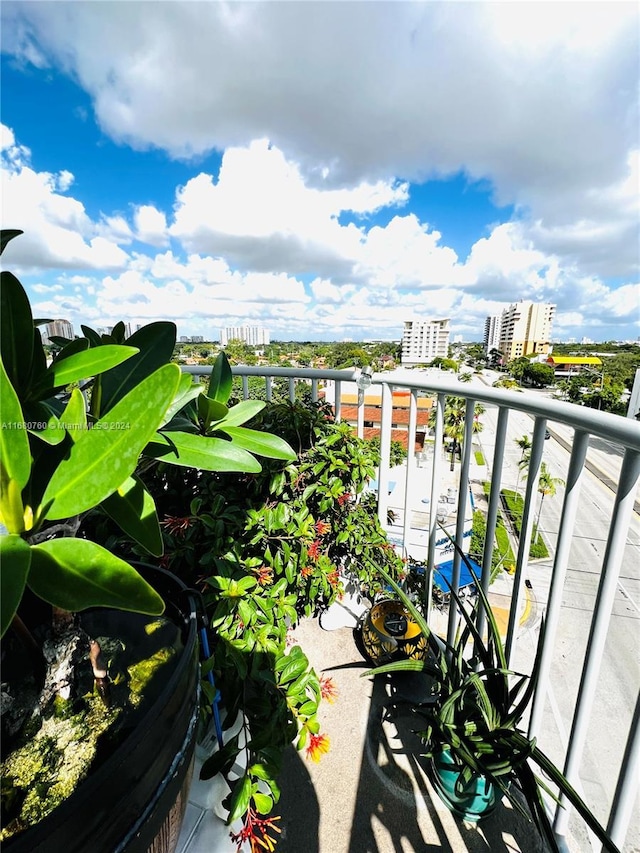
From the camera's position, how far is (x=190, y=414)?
2.67 ft

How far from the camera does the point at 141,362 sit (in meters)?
0.65

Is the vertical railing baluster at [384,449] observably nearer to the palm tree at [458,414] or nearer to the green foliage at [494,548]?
the palm tree at [458,414]

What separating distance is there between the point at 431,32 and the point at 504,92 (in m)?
0.67

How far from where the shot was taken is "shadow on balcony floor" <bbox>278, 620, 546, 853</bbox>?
99 centimetres

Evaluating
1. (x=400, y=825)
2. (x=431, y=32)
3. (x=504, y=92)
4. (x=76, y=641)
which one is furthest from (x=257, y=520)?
(x=504, y=92)

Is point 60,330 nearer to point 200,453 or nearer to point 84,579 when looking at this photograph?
point 200,453

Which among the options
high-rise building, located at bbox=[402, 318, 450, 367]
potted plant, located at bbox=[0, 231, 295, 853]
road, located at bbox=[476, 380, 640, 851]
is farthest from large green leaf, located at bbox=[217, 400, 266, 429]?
high-rise building, located at bbox=[402, 318, 450, 367]

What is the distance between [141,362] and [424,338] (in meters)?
79.6

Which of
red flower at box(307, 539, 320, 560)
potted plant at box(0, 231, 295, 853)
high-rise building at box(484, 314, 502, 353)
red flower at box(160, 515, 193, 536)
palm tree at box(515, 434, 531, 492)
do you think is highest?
high-rise building at box(484, 314, 502, 353)

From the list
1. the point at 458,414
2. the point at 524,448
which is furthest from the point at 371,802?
the point at 458,414

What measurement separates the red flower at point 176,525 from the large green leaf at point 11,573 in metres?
0.81

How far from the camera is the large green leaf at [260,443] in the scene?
763mm

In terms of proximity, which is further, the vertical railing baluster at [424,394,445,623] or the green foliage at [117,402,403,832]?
the vertical railing baluster at [424,394,445,623]

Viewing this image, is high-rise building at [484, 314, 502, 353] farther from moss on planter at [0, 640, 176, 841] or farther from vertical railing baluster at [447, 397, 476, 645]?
moss on planter at [0, 640, 176, 841]
